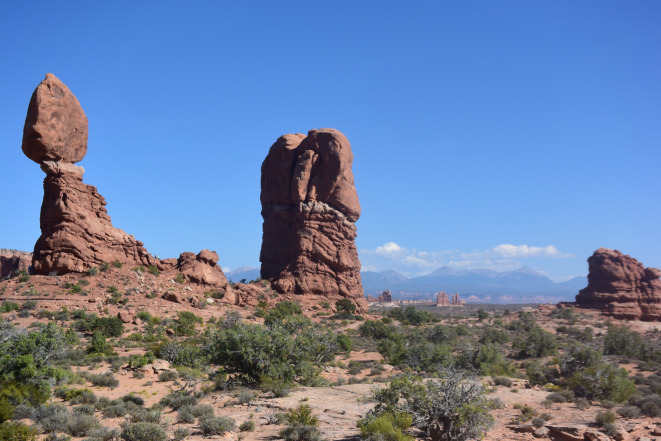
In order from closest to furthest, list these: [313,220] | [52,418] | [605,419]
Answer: [52,418], [605,419], [313,220]

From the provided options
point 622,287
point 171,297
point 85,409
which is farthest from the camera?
point 622,287

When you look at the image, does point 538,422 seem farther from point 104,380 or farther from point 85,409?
point 104,380

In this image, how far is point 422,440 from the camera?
10789mm

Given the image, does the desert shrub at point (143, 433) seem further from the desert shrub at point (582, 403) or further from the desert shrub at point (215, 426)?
the desert shrub at point (582, 403)

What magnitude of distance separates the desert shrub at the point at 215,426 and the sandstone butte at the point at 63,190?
23.7 metres

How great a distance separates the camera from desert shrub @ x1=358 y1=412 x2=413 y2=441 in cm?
977

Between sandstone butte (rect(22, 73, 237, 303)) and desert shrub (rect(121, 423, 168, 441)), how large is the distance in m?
23.4

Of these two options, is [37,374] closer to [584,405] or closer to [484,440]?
[484,440]

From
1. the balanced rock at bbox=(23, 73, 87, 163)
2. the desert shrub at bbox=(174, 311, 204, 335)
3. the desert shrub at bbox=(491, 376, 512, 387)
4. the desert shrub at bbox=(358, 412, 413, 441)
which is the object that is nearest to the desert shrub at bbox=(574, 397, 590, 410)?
the desert shrub at bbox=(491, 376, 512, 387)

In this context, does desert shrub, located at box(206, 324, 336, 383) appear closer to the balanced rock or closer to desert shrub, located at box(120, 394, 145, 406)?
desert shrub, located at box(120, 394, 145, 406)

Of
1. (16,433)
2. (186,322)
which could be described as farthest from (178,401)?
(186,322)

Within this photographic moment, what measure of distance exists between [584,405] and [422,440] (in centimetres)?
678

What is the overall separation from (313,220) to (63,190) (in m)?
22.6

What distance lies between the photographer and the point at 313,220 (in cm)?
4594
